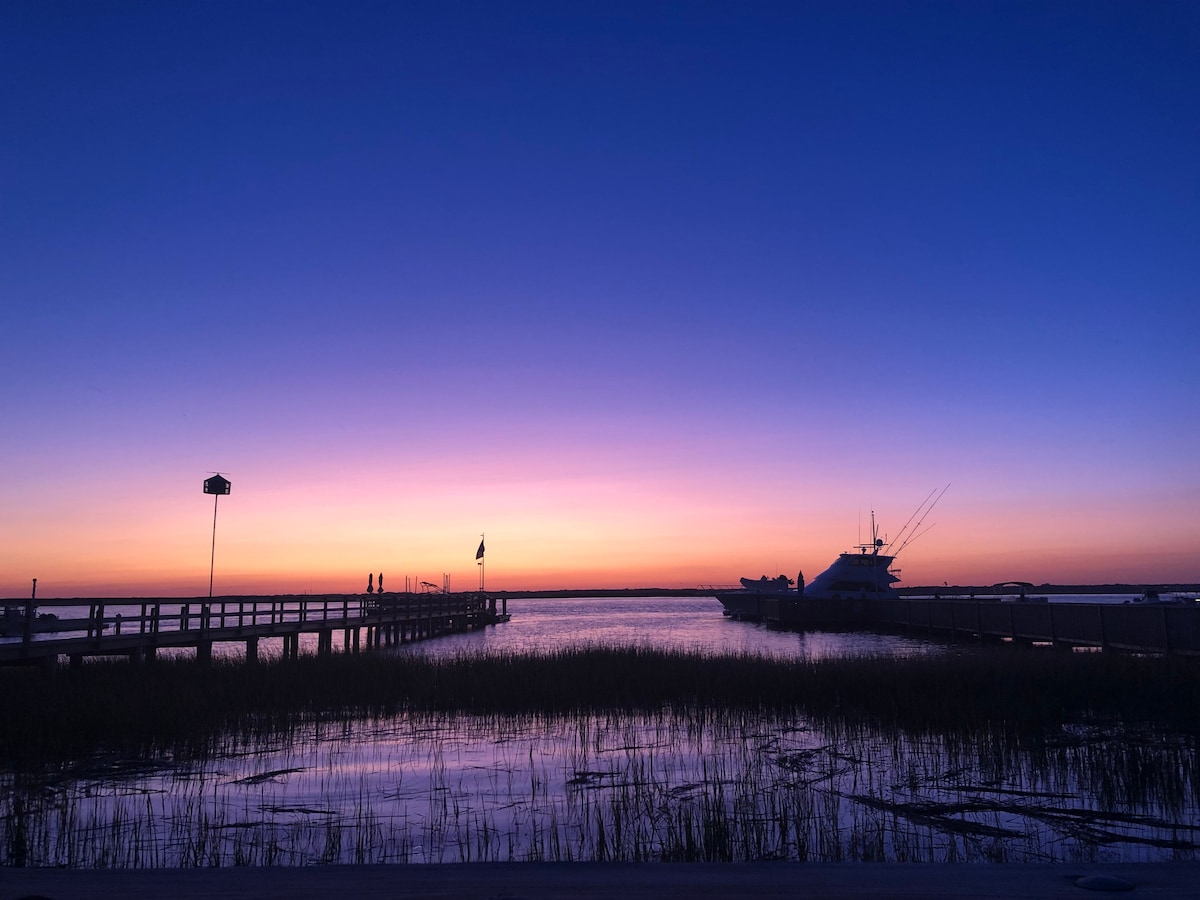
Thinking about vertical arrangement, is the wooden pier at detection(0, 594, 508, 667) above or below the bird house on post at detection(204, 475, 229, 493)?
below

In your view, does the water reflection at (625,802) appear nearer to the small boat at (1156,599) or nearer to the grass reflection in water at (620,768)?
the grass reflection in water at (620,768)

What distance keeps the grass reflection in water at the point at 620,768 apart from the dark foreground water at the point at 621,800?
0.04 meters

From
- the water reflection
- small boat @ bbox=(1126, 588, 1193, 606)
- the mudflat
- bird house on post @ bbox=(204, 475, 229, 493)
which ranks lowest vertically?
the water reflection

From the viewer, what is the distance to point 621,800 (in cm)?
940

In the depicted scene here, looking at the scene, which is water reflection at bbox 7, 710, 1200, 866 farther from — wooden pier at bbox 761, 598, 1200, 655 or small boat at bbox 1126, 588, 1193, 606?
small boat at bbox 1126, 588, 1193, 606

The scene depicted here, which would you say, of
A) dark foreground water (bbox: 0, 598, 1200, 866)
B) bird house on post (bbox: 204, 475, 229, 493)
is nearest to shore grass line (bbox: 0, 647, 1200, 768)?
dark foreground water (bbox: 0, 598, 1200, 866)

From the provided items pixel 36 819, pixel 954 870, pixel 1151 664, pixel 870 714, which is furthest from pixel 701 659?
pixel 954 870

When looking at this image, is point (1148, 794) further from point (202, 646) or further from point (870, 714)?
point (202, 646)

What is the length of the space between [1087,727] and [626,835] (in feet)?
30.3

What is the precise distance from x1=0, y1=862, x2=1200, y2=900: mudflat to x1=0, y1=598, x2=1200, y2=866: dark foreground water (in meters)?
2.62

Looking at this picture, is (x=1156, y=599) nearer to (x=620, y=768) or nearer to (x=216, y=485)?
(x=620, y=768)

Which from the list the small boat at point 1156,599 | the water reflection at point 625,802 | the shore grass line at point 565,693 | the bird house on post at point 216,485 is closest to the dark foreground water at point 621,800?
the water reflection at point 625,802

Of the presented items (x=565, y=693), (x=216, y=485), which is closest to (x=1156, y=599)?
(x=565, y=693)

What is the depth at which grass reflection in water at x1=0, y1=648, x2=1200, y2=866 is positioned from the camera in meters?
7.78
